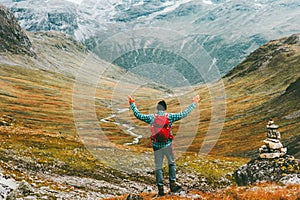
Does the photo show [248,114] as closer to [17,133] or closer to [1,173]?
[17,133]

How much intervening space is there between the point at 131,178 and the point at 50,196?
14116 millimetres

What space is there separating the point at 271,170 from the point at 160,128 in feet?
42.4

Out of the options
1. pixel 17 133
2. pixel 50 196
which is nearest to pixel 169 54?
Result: pixel 50 196

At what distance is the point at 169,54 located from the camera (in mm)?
19797

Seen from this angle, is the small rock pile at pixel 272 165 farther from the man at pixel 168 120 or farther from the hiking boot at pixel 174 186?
the man at pixel 168 120

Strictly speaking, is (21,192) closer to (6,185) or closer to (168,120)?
(6,185)

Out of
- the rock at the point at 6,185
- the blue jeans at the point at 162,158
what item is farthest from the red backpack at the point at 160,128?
the rock at the point at 6,185

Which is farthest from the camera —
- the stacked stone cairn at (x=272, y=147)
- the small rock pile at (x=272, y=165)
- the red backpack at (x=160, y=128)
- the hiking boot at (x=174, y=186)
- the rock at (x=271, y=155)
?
the stacked stone cairn at (x=272, y=147)

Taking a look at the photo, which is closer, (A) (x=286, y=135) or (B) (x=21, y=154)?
(B) (x=21, y=154)

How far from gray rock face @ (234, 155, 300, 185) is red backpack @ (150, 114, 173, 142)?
9809 millimetres

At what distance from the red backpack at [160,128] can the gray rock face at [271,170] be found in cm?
981

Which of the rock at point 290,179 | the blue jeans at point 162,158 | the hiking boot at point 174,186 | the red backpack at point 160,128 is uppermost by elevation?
the red backpack at point 160,128

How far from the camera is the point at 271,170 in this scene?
24.7m

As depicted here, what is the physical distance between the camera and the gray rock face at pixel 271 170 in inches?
915
